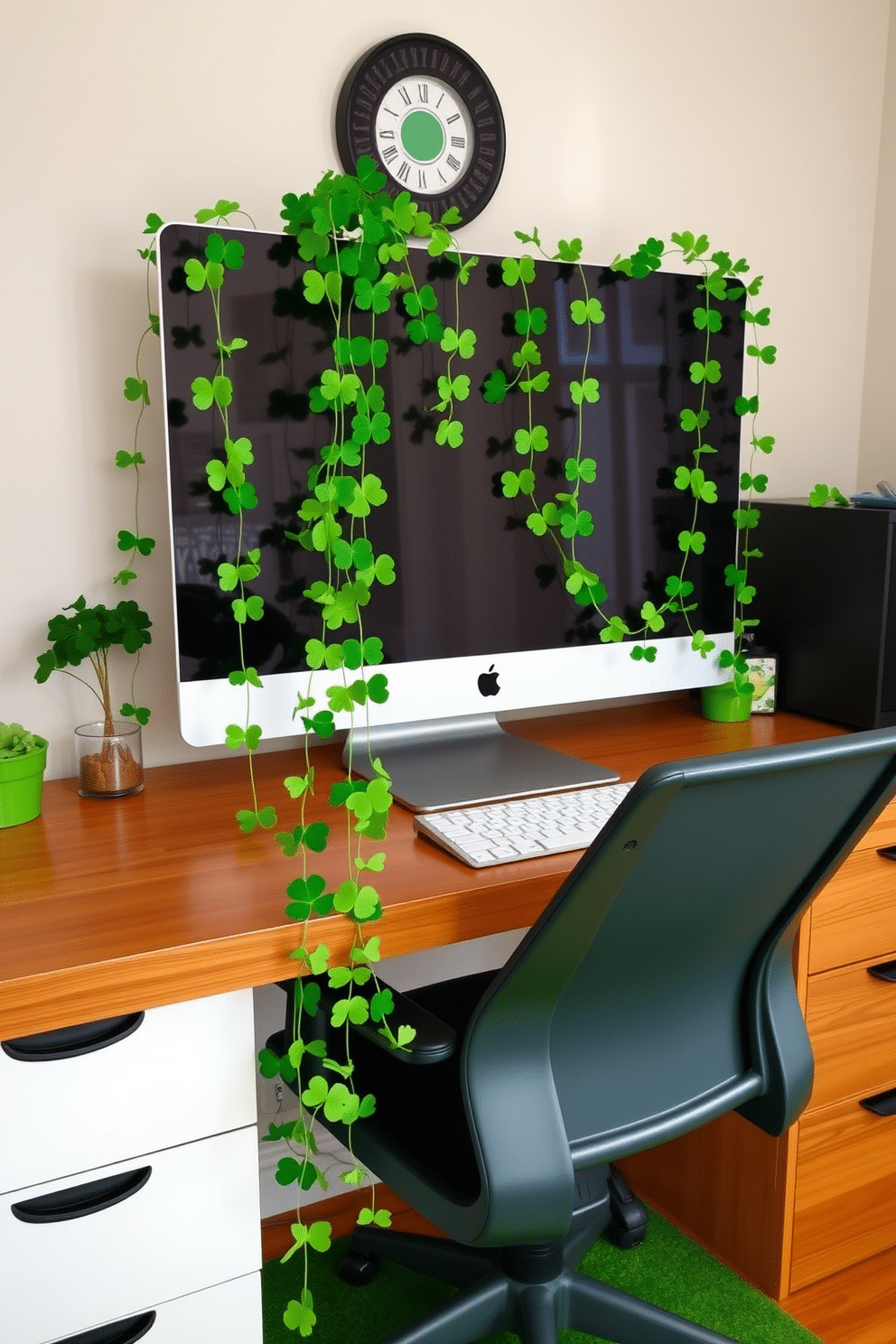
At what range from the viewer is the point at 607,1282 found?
1727 mm

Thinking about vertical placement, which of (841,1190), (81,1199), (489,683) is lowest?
(841,1190)

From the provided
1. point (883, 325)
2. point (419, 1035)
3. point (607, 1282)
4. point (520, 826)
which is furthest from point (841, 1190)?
point (883, 325)

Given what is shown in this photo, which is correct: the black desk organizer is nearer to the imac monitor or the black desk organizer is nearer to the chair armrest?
the imac monitor

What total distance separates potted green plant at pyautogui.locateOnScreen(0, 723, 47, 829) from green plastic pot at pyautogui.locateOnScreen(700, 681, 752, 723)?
3.39 feet

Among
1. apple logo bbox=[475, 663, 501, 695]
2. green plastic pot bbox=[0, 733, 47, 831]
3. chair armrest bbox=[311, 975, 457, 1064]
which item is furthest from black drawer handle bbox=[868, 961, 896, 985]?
green plastic pot bbox=[0, 733, 47, 831]

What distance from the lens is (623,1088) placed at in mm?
1165

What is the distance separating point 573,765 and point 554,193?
952 mm

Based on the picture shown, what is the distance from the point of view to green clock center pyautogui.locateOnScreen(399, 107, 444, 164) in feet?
5.53

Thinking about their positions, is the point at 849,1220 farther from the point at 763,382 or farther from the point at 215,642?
the point at 763,382

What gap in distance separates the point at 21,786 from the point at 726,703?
109 centimetres

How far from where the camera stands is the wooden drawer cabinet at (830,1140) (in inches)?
62.6

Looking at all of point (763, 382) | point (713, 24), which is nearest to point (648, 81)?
point (713, 24)

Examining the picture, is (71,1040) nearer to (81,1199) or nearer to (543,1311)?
(81,1199)

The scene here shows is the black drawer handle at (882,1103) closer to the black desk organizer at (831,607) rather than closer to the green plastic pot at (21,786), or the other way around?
the black desk organizer at (831,607)
